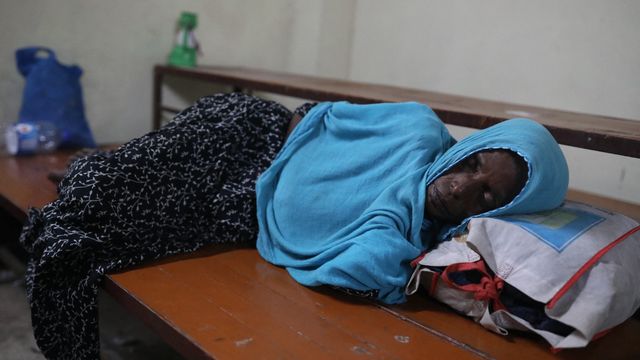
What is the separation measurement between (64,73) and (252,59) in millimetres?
1058

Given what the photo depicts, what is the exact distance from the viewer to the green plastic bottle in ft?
8.76

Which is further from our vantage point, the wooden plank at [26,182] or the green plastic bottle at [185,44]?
the green plastic bottle at [185,44]

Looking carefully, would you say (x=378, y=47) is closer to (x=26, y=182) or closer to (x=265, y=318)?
(x=26, y=182)

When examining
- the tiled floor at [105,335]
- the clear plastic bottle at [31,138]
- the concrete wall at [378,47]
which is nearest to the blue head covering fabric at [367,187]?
the tiled floor at [105,335]

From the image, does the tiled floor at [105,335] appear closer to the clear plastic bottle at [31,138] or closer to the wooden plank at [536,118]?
the clear plastic bottle at [31,138]

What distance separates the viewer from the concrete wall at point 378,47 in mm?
2236

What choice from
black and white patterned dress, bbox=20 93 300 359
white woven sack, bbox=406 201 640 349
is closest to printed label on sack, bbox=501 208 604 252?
white woven sack, bbox=406 201 640 349

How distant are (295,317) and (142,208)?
0.51 m

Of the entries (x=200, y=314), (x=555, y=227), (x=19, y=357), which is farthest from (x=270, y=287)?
(x=19, y=357)

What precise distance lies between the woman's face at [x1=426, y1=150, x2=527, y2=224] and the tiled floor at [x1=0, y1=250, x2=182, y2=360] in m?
0.99

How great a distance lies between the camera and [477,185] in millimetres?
1187

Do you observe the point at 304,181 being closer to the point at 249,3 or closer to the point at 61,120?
the point at 61,120

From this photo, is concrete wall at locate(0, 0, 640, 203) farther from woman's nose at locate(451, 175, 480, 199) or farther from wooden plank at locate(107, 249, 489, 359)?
wooden plank at locate(107, 249, 489, 359)

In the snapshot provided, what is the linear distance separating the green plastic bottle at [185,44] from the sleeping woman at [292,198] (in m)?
1.15
